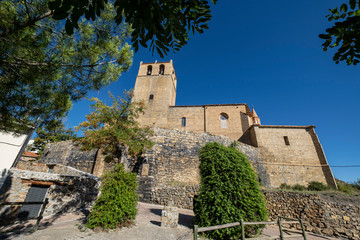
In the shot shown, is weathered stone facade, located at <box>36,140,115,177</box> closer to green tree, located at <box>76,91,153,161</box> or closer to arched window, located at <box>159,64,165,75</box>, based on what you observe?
green tree, located at <box>76,91,153,161</box>

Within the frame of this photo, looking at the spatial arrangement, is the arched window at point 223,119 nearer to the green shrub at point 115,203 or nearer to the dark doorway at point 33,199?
the green shrub at point 115,203

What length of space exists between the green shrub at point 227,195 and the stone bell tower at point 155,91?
15.6 metres

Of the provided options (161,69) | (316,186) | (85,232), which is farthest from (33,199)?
(161,69)

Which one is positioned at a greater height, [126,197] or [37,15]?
[37,15]

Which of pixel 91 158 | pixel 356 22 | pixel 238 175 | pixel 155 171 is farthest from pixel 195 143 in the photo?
pixel 356 22

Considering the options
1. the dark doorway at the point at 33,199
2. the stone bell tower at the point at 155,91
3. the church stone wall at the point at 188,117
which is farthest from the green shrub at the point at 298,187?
the dark doorway at the point at 33,199

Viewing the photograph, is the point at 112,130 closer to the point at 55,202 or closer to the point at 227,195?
the point at 55,202

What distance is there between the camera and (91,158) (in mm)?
14641

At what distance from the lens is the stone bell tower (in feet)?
71.7

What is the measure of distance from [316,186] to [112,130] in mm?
17411

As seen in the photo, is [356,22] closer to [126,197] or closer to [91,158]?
[126,197]

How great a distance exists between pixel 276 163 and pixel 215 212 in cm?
1325

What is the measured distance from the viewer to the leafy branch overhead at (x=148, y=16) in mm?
1434

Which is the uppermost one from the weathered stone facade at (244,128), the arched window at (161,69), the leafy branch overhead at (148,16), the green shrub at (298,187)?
the arched window at (161,69)
